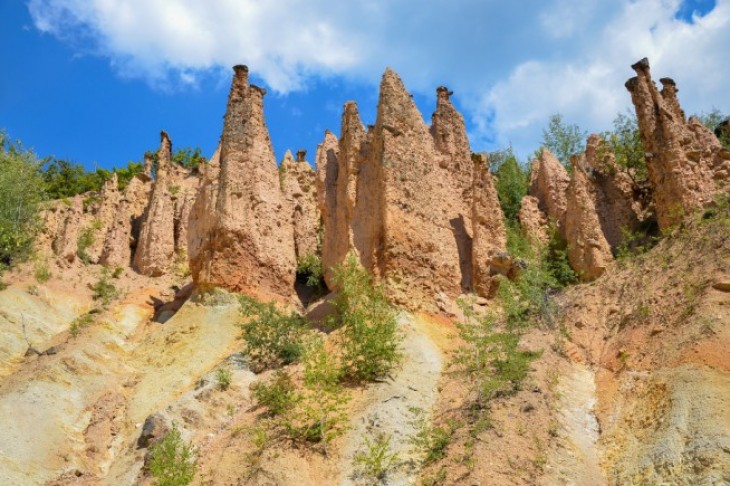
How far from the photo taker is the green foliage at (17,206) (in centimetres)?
2661

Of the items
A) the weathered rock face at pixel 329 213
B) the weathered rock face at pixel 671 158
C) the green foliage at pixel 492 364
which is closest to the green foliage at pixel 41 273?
the weathered rock face at pixel 329 213

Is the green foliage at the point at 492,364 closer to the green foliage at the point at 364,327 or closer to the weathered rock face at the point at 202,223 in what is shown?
the green foliage at the point at 364,327

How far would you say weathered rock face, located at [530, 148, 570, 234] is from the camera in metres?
24.2

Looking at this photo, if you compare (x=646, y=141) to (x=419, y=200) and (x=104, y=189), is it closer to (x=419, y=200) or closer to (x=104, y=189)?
(x=419, y=200)

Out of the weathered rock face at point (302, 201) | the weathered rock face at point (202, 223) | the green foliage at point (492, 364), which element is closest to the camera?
the green foliage at point (492, 364)

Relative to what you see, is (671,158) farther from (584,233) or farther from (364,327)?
(364,327)

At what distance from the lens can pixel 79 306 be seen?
24.7 m

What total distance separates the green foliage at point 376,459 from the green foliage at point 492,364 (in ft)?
7.21

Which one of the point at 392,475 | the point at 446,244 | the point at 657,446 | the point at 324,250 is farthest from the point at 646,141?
the point at 392,475

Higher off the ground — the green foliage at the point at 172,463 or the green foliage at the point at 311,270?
the green foliage at the point at 311,270

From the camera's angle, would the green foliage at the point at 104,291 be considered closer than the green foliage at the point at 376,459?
No

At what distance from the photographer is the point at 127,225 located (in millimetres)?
30922

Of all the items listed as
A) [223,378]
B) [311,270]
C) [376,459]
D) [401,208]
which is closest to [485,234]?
[401,208]

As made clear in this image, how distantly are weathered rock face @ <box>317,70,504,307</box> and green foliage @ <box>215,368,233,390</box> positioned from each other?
15.9 ft
